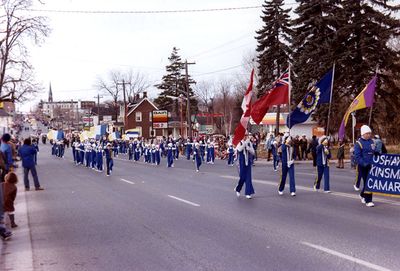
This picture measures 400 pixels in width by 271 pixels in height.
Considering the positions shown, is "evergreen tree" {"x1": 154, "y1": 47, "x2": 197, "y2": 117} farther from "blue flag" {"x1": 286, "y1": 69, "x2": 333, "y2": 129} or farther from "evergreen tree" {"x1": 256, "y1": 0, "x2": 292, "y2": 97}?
"blue flag" {"x1": 286, "y1": 69, "x2": 333, "y2": 129}

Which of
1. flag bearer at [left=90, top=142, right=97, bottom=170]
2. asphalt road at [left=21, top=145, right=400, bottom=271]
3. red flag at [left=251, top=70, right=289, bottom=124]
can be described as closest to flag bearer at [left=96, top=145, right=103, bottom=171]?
flag bearer at [left=90, top=142, right=97, bottom=170]

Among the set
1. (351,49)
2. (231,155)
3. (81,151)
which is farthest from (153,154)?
(351,49)

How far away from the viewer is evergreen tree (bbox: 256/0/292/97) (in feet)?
156

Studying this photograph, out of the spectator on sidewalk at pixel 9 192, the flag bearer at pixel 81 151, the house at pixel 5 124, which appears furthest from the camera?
the flag bearer at pixel 81 151

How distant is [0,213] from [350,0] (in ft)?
111

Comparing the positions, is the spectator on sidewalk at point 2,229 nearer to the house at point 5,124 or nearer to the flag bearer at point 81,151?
the house at point 5,124

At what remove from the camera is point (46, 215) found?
1250 centimetres

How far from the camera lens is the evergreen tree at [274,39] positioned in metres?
47.5

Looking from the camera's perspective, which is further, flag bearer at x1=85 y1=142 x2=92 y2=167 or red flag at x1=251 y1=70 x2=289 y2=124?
flag bearer at x1=85 y1=142 x2=92 y2=167

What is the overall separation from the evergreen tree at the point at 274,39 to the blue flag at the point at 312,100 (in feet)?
102

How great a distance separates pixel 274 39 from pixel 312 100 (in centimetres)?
3284

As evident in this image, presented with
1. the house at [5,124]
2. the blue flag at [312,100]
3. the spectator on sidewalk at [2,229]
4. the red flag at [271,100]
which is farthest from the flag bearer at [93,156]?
the spectator on sidewalk at [2,229]

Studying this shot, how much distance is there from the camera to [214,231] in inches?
374

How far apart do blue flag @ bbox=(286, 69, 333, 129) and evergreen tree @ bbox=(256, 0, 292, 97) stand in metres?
31.1
